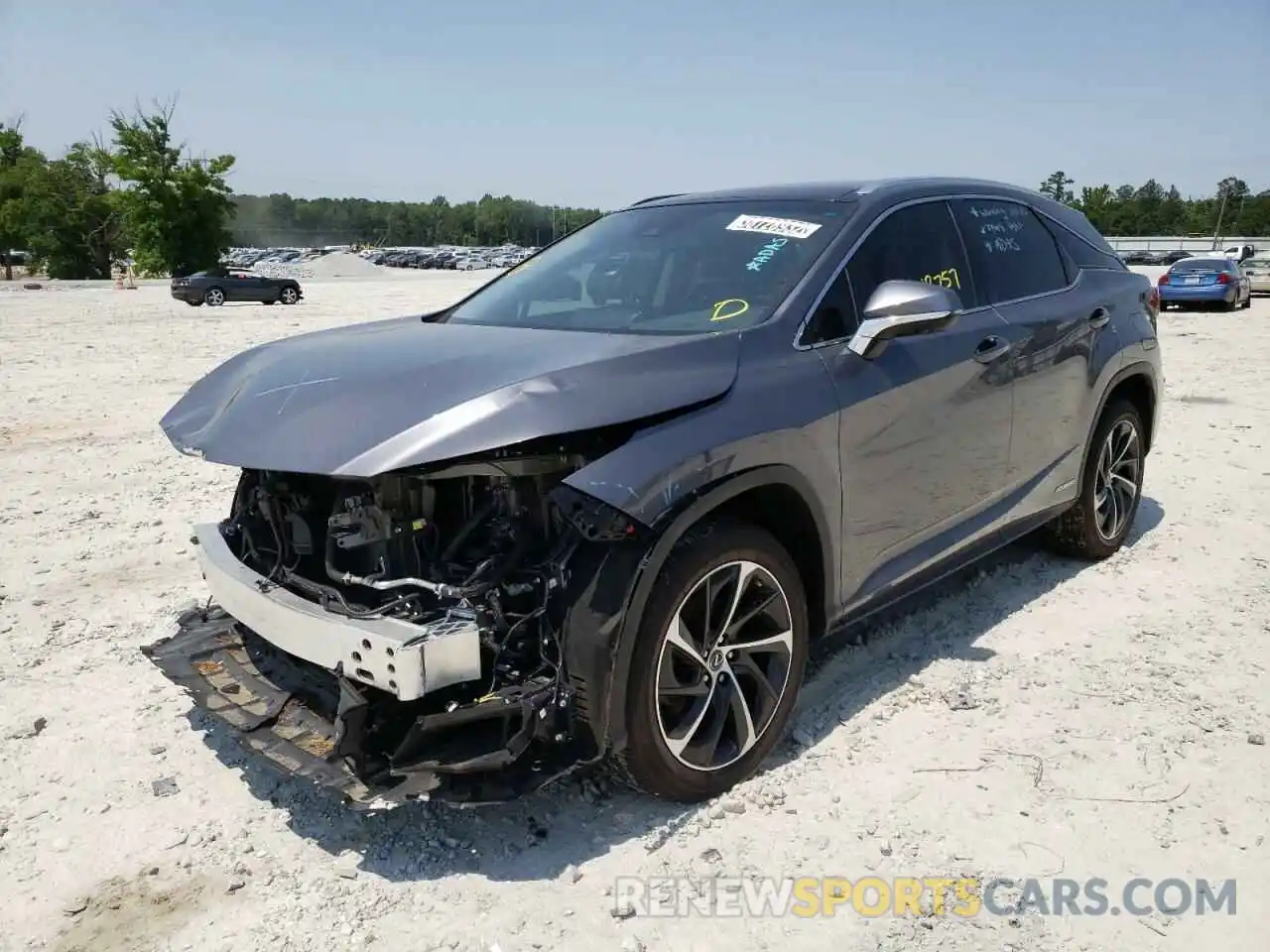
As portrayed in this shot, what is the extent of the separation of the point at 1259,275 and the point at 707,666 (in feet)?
98.9

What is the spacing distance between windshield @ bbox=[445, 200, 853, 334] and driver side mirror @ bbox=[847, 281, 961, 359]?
0.29m

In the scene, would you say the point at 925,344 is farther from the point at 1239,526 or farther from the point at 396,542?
the point at 1239,526

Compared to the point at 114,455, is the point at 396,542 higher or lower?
higher

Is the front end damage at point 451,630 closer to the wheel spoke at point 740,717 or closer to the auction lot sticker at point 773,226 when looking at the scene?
the wheel spoke at point 740,717

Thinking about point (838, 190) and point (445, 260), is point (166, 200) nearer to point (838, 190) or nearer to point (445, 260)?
point (445, 260)

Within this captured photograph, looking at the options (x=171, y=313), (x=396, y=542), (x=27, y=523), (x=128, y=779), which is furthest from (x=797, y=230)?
(x=171, y=313)

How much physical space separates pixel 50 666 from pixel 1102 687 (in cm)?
422

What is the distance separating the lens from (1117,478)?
16.9 feet

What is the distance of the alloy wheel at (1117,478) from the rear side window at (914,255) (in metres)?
1.58

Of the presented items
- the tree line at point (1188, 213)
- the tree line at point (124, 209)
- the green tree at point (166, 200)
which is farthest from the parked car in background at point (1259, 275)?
the tree line at point (1188, 213)

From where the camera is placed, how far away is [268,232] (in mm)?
87438

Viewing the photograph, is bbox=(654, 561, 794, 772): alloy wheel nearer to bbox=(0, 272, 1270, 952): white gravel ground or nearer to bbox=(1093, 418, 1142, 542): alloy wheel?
bbox=(0, 272, 1270, 952): white gravel ground

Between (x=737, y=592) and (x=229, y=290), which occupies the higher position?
(x=229, y=290)

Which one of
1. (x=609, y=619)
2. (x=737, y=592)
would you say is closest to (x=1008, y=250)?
(x=737, y=592)
